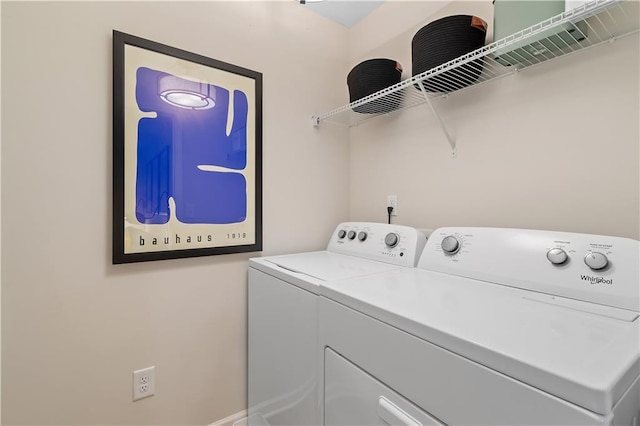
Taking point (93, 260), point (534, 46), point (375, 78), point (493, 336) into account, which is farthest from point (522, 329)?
point (93, 260)

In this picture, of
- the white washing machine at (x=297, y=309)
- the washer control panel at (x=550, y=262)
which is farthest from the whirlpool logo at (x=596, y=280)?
the white washing machine at (x=297, y=309)

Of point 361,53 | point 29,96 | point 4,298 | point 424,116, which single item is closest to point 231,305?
point 4,298

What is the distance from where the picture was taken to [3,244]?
102 centimetres

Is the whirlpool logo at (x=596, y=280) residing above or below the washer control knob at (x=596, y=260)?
below

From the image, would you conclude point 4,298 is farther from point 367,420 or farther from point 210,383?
point 367,420

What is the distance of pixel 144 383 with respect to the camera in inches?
50.6

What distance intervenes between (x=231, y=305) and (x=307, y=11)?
1.71 m

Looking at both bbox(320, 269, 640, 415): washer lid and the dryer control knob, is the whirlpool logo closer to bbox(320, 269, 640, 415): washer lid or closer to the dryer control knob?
bbox(320, 269, 640, 415): washer lid

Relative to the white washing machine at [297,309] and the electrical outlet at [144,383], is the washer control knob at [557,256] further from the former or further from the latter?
the electrical outlet at [144,383]

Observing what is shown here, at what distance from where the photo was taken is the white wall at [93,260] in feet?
3.43

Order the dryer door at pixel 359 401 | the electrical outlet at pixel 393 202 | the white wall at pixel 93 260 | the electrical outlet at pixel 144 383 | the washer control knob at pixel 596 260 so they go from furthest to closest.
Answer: the electrical outlet at pixel 393 202, the electrical outlet at pixel 144 383, the white wall at pixel 93 260, the washer control knob at pixel 596 260, the dryer door at pixel 359 401

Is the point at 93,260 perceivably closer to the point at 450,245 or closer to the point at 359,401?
the point at 359,401

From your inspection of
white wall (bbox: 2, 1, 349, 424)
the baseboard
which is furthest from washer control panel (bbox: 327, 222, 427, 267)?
the baseboard

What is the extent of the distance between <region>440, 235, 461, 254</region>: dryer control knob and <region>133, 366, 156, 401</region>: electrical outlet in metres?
1.32
